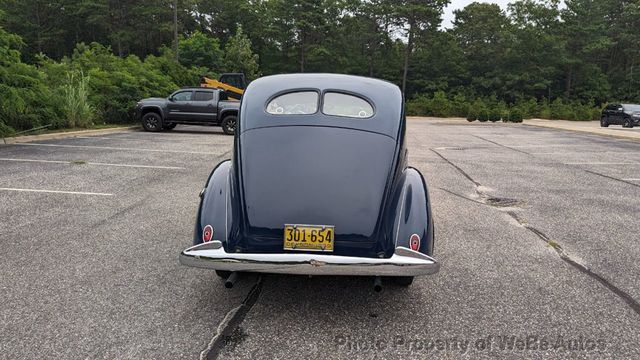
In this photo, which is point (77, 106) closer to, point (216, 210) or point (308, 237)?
point (216, 210)

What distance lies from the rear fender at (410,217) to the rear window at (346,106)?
0.71 m

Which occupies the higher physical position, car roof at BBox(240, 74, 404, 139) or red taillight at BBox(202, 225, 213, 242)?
car roof at BBox(240, 74, 404, 139)

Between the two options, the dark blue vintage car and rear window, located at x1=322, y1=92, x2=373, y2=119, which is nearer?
the dark blue vintage car

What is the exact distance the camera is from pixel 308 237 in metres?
3.28

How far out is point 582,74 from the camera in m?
59.8

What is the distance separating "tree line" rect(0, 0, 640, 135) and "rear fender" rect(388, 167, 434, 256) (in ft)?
177

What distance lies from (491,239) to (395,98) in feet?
6.85

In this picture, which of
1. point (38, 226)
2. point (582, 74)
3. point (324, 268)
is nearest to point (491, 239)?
point (324, 268)

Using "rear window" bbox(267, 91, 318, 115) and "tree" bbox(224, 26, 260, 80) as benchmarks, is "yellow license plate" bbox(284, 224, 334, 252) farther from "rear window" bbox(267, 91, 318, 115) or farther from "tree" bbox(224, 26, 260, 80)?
"tree" bbox(224, 26, 260, 80)

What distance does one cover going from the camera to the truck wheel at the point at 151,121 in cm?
1723

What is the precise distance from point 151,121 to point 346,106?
1468 centimetres

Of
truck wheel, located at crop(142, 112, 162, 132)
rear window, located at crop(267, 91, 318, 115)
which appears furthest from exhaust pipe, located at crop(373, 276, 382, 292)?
truck wheel, located at crop(142, 112, 162, 132)

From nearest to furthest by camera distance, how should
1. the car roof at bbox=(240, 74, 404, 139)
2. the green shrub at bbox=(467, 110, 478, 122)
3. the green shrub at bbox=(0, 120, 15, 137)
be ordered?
the car roof at bbox=(240, 74, 404, 139)
the green shrub at bbox=(0, 120, 15, 137)
the green shrub at bbox=(467, 110, 478, 122)

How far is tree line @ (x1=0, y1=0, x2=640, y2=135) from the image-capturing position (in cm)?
5828
